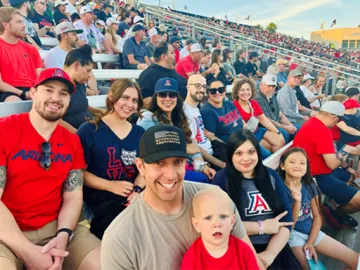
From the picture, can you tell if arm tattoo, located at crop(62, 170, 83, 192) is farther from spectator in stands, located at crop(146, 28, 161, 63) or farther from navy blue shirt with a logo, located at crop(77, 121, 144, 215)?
spectator in stands, located at crop(146, 28, 161, 63)

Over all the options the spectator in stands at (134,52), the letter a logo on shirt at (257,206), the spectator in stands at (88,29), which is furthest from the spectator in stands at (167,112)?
the spectator in stands at (88,29)

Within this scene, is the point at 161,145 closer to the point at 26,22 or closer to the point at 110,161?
the point at 110,161

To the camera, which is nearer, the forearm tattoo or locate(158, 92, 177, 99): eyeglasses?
the forearm tattoo

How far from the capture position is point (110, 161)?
7.10ft

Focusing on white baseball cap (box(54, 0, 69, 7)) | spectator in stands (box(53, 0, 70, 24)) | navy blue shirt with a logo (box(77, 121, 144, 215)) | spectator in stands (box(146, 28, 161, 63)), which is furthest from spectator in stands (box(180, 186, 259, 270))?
white baseball cap (box(54, 0, 69, 7))

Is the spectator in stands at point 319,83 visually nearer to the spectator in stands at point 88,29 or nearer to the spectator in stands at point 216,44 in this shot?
the spectator in stands at point 216,44

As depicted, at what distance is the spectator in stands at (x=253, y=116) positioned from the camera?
4.10 metres

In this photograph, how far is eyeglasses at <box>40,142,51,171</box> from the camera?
180cm

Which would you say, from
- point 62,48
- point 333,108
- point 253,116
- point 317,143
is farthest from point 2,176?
point 333,108

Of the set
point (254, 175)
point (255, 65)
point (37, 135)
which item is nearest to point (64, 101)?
point (37, 135)

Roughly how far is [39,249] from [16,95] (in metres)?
1.67

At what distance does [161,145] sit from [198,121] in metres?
2.05

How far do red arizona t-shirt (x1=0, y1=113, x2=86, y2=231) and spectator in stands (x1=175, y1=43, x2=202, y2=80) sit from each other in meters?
3.80

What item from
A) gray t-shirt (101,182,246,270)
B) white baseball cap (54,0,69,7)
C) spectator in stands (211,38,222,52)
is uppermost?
white baseball cap (54,0,69,7)
